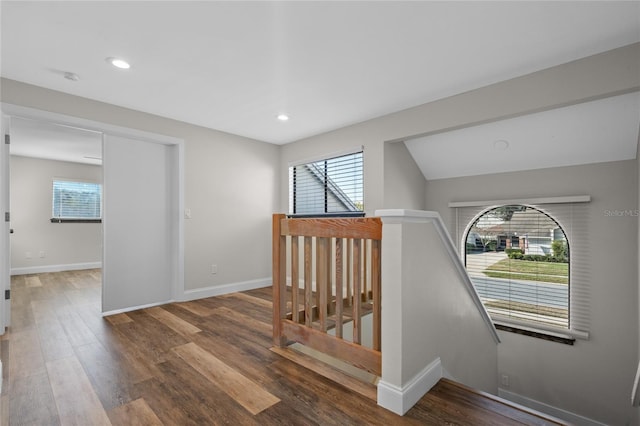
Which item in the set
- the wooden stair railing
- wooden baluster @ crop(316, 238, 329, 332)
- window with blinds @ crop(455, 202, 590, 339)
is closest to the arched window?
window with blinds @ crop(455, 202, 590, 339)

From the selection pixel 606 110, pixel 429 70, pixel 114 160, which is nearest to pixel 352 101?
pixel 429 70

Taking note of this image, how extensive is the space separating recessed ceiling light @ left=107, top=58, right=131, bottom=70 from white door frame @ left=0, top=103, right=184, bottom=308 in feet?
3.25

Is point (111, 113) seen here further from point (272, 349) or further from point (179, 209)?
point (272, 349)

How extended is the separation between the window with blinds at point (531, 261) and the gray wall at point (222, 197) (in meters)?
2.81

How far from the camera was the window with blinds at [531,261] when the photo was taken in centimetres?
312

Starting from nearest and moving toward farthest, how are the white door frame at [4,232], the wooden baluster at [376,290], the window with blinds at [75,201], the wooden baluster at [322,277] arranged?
the wooden baluster at [376,290], the wooden baluster at [322,277], the white door frame at [4,232], the window with blinds at [75,201]

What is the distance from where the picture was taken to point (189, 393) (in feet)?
5.72

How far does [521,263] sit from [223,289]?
12.3 ft

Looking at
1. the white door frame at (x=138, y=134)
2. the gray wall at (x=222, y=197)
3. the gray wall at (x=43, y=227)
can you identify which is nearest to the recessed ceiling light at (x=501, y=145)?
the gray wall at (x=222, y=197)

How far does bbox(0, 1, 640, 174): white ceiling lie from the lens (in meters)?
1.79

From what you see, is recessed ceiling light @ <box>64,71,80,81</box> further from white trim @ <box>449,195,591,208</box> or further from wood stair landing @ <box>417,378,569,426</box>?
white trim @ <box>449,195,591,208</box>

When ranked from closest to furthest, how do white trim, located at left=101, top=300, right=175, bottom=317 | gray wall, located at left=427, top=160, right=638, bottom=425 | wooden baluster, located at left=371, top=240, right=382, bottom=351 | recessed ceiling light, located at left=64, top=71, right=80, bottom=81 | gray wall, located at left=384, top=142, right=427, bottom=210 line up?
wooden baluster, located at left=371, top=240, right=382, bottom=351
recessed ceiling light, located at left=64, top=71, right=80, bottom=81
gray wall, located at left=427, top=160, right=638, bottom=425
white trim, located at left=101, top=300, right=175, bottom=317
gray wall, located at left=384, top=142, right=427, bottom=210

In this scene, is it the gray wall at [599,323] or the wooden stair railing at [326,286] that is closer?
the wooden stair railing at [326,286]

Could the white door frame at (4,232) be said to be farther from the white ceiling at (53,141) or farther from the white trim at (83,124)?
the white ceiling at (53,141)
